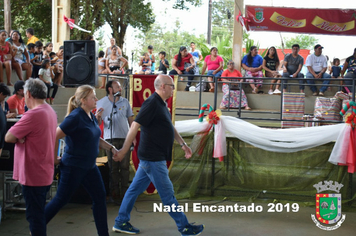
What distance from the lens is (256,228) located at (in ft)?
17.9

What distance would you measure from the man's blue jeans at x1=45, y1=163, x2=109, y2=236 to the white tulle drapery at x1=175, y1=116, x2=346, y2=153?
2900 millimetres

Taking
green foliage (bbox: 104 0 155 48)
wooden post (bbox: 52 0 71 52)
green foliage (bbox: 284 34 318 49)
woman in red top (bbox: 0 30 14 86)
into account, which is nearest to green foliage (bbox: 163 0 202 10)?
green foliage (bbox: 104 0 155 48)

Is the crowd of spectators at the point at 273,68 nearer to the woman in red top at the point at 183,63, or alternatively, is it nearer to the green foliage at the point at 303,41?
the woman in red top at the point at 183,63

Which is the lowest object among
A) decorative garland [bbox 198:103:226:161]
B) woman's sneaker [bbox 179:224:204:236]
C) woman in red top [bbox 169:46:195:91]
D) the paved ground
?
the paved ground

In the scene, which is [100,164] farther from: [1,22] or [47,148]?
[1,22]

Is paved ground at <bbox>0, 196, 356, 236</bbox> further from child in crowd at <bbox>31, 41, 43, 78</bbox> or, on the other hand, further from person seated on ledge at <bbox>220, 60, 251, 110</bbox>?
Answer: child in crowd at <bbox>31, 41, 43, 78</bbox>

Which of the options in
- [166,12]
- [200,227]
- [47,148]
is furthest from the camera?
[166,12]

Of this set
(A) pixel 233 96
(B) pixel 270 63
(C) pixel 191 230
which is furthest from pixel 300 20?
(C) pixel 191 230

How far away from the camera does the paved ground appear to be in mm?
5242

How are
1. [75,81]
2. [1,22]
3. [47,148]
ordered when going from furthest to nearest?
[1,22] < [75,81] < [47,148]

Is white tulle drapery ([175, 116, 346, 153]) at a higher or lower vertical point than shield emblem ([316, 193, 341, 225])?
higher

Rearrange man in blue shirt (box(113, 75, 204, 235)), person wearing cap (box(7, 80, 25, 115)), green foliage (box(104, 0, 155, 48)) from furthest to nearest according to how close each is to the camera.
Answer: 1. green foliage (box(104, 0, 155, 48))
2. person wearing cap (box(7, 80, 25, 115))
3. man in blue shirt (box(113, 75, 204, 235))

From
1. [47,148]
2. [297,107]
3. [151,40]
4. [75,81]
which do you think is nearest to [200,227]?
[47,148]

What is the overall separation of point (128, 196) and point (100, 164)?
181cm
